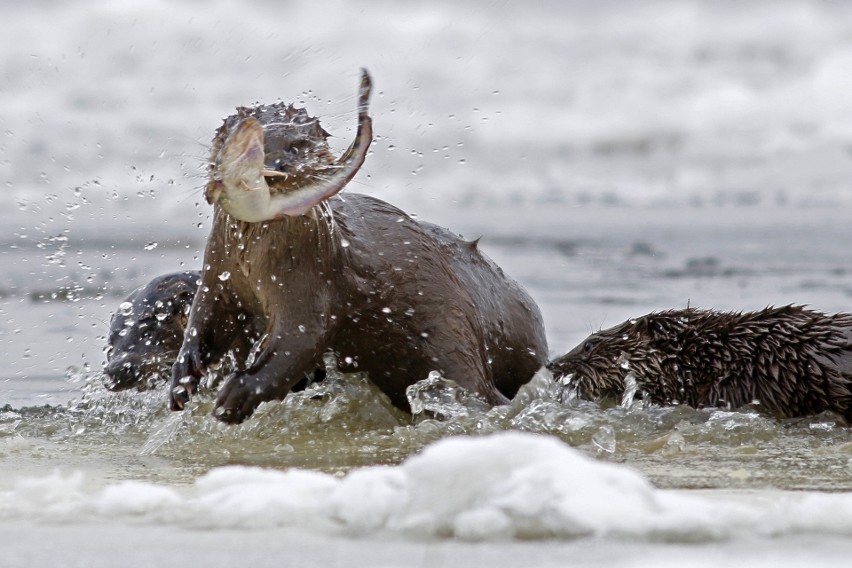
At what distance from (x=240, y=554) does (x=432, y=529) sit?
378mm

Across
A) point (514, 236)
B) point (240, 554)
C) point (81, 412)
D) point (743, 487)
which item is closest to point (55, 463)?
point (81, 412)

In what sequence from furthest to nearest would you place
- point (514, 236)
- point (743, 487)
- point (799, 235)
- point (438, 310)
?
point (514, 236)
point (799, 235)
point (438, 310)
point (743, 487)

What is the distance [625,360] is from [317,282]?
1936mm

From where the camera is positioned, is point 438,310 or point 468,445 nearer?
point 468,445

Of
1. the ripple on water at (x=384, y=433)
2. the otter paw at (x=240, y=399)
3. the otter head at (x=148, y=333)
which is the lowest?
the ripple on water at (x=384, y=433)

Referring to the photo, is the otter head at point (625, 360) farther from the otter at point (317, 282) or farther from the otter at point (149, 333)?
the otter at point (149, 333)

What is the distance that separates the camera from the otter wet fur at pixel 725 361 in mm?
5285

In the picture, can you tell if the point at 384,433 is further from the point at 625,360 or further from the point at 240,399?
the point at 625,360

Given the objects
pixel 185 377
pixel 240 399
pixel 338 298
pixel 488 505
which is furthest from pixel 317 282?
pixel 488 505

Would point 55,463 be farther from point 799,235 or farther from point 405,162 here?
point 799,235

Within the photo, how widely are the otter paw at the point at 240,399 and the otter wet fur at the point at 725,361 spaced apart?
1892 mm

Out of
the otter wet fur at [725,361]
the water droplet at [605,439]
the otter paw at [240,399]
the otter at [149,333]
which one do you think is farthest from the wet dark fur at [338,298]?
the otter at [149,333]

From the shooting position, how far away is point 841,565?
8.23ft

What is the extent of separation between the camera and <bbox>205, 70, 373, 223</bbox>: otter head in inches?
149
